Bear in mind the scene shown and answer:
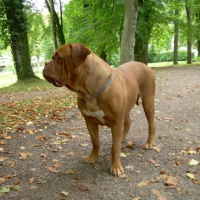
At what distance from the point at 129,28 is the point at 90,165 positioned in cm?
648

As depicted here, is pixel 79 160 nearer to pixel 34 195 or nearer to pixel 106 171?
pixel 106 171

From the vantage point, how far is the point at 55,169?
134 inches

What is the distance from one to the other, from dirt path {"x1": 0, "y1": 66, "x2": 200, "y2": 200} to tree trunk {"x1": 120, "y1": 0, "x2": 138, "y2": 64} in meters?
3.88

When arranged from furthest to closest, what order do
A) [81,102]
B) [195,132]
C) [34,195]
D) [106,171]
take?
[195,132] → [106,171] → [81,102] → [34,195]

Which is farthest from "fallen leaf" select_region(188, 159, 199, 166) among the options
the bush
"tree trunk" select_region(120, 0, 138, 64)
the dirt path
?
the bush

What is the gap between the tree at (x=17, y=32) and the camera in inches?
605

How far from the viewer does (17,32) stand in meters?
15.6

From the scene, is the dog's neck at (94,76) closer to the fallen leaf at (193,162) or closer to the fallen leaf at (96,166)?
the fallen leaf at (96,166)

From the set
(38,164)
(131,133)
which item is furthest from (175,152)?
(38,164)

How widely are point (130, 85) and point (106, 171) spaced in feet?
4.60

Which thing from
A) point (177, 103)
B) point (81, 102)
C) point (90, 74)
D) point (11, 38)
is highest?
point (11, 38)

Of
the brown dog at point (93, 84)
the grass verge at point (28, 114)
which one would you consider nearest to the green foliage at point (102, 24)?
the grass verge at point (28, 114)

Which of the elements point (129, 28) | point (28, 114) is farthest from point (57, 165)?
point (129, 28)

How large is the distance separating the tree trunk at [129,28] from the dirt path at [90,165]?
388cm
